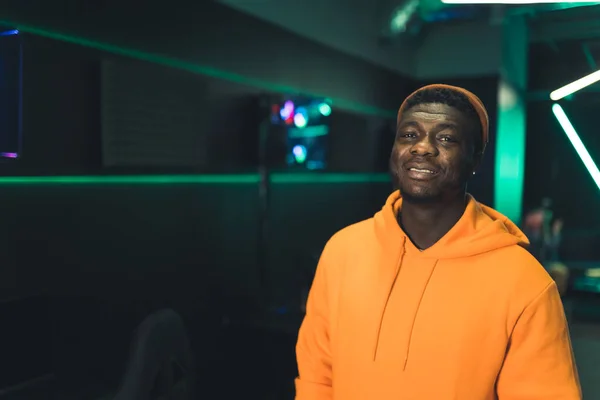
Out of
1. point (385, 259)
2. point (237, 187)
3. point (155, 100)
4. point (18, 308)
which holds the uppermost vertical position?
point (155, 100)

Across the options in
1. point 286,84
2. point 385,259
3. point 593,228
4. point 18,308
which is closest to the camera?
point 385,259

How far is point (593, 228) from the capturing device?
2512 mm

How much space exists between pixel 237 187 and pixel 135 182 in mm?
601

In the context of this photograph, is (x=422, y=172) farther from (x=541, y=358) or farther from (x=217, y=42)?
(x=217, y=42)

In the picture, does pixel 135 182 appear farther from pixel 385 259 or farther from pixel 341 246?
pixel 385 259

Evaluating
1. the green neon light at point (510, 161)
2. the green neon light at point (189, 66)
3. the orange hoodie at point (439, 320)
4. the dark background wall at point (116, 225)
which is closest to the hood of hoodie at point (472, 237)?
the orange hoodie at point (439, 320)

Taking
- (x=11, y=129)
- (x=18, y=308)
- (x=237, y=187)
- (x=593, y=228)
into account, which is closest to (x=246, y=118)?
(x=237, y=187)

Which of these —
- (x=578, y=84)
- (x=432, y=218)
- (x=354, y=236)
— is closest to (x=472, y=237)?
(x=432, y=218)

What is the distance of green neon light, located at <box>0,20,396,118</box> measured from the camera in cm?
169

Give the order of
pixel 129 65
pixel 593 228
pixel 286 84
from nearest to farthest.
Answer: pixel 129 65 → pixel 593 228 → pixel 286 84

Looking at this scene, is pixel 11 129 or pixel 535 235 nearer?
pixel 11 129

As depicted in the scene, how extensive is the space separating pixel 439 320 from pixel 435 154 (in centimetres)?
38

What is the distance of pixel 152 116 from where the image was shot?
2.04m

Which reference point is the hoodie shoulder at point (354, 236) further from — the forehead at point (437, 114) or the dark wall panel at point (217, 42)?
the dark wall panel at point (217, 42)
